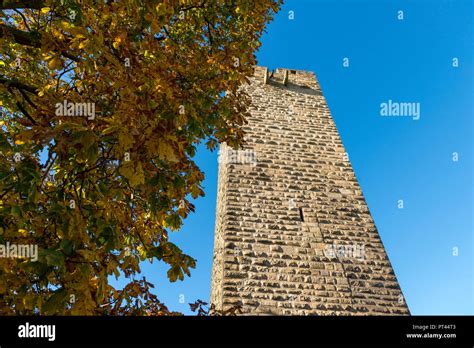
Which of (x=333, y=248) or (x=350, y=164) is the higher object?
(x=350, y=164)

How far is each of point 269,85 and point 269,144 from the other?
131 inches

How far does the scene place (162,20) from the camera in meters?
3.51

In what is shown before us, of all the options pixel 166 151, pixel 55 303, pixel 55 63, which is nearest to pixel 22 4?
pixel 55 63

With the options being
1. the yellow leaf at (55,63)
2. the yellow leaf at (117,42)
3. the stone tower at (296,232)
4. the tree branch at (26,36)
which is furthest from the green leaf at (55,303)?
the stone tower at (296,232)

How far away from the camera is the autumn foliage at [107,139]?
247 cm

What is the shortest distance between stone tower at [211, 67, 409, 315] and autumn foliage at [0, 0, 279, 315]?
238 centimetres

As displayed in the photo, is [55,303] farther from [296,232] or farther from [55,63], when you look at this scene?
[296,232]

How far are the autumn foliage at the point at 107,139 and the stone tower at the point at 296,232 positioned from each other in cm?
238

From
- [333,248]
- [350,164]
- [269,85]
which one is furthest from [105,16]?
[269,85]

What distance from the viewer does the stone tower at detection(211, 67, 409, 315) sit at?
262 inches
